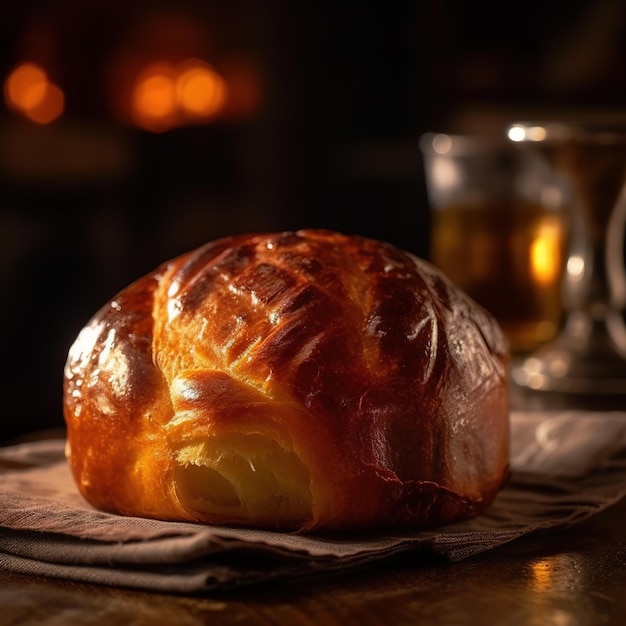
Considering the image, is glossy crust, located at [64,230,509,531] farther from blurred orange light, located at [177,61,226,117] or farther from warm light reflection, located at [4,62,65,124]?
blurred orange light, located at [177,61,226,117]

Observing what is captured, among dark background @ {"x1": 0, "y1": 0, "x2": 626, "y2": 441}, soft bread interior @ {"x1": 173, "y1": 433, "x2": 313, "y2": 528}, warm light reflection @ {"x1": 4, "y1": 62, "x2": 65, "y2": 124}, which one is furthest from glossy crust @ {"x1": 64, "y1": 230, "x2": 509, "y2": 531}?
warm light reflection @ {"x1": 4, "y1": 62, "x2": 65, "y2": 124}

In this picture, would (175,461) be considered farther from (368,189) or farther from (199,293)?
(368,189)

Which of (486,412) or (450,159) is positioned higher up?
(450,159)

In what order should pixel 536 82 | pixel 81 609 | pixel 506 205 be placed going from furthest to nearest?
pixel 536 82, pixel 506 205, pixel 81 609

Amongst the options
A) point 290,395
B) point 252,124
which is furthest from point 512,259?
point 252,124

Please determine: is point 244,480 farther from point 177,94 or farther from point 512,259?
point 177,94

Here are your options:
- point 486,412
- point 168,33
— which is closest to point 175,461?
point 486,412

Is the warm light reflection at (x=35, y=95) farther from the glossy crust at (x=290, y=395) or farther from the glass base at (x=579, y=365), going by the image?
the glossy crust at (x=290, y=395)
